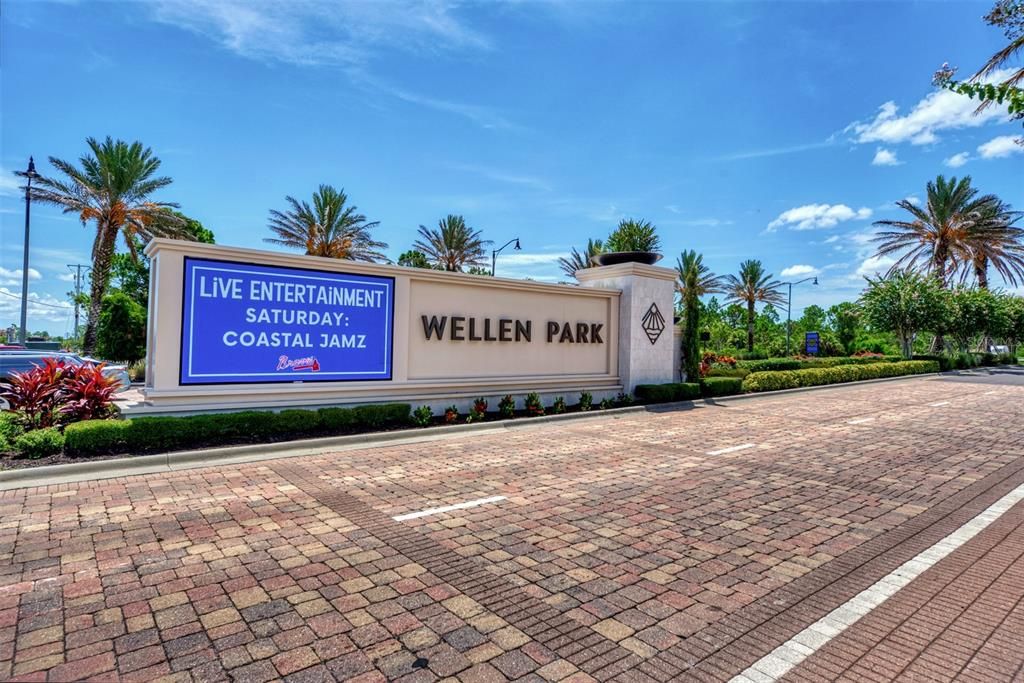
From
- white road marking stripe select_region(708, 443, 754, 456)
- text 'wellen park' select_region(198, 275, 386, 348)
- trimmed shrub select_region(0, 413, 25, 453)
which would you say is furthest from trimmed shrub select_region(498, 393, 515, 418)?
trimmed shrub select_region(0, 413, 25, 453)

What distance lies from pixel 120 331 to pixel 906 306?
42.6 metres

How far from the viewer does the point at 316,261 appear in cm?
1218

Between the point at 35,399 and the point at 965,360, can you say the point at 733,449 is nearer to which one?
the point at 35,399

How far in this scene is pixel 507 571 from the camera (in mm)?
4828

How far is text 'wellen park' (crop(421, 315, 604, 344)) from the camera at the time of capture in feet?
45.3

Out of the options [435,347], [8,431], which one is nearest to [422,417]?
[435,347]

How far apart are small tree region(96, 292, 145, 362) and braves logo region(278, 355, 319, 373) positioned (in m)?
17.0

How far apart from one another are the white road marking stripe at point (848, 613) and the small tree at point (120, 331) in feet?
89.8

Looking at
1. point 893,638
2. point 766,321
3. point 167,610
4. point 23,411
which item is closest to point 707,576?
point 893,638

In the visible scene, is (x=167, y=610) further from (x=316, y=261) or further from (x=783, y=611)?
(x=316, y=261)

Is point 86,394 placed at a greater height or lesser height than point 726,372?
lesser

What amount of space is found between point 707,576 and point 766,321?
96.4 metres

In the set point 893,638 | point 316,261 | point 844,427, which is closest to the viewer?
point 893,638

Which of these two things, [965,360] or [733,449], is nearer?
[733,449]
